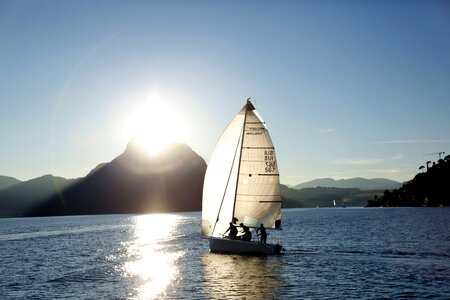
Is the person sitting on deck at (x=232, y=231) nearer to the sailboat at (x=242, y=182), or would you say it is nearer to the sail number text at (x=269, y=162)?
the sailboat at (x=242, y=182)

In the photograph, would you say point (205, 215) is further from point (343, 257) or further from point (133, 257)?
point (343, 257)

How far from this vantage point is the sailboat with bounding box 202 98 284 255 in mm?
52375

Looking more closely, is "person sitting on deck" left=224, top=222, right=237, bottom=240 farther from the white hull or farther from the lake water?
the lake water

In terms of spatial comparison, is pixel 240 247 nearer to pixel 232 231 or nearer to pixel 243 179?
pixel 232 231

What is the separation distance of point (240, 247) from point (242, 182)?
7571 millimetres

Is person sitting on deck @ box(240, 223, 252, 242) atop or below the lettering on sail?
below

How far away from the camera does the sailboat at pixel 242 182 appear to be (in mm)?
52375

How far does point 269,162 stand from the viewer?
173 ft

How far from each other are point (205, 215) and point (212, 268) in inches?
355

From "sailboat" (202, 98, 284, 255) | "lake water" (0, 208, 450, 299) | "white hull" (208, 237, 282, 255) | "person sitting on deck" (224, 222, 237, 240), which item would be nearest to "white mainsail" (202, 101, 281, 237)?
"sailboat" (202, 98, 284, 255)

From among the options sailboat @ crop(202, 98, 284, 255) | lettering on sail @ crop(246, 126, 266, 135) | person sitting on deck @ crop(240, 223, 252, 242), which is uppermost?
lettering on sail @ crop(246, 126, 266, 135)

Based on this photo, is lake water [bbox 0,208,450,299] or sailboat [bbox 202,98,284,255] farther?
sailboat [bbox 202,98,284,255]

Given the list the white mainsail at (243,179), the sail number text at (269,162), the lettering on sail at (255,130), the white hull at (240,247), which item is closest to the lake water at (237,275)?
the white hull at (240,247)

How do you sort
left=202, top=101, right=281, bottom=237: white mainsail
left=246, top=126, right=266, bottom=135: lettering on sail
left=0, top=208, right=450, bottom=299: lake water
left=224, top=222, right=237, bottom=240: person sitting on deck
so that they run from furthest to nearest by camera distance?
left=202, top=101, right=281, bottom=237: white mainsail → left=246, top=126, right=266, bottom=135: lettering on sail → left=224, top=222, right=237, bottom=240: person sitting on deck → left=0, top=208, right=450, bottom=299: lake water
